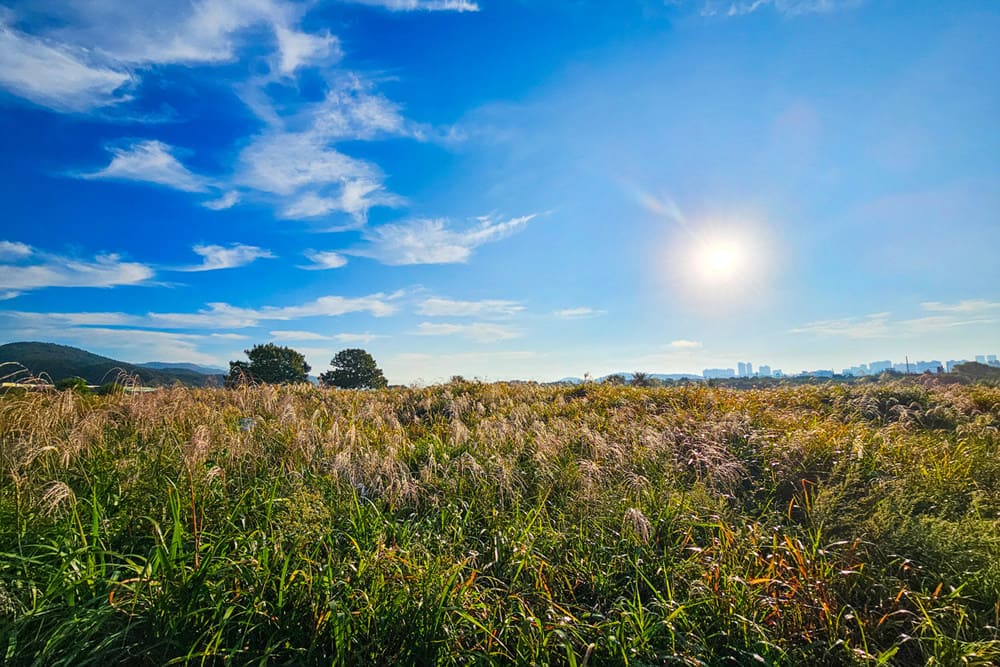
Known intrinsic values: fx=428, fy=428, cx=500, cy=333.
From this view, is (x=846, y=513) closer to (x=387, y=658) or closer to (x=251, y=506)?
(x=387, y=658)

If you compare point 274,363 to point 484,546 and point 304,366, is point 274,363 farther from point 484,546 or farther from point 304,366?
point 484,546

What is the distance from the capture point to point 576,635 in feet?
8.48

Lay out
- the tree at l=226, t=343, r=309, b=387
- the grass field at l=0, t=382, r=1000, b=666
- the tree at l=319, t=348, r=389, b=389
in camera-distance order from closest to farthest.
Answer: the grass field at l=0, t=382, r=1000, b=666, the tree at l=226, t=343, r=309, b=387, the tree at l=319, t=348, r=389, b=389

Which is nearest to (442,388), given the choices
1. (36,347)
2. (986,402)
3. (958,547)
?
(958,547)

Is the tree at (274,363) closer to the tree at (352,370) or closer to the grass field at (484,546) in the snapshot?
the tree at (352,370)

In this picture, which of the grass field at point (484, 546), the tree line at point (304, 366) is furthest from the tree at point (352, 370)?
the grass field at point (484, 546)


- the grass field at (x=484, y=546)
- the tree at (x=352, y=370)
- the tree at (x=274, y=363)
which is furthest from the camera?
the tree at (x=352, y=370)

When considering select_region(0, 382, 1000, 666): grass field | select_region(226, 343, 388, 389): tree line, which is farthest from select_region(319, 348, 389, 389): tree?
select_region(0, 382, 1000, 666): grass field

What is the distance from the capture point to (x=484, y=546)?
3828 mm

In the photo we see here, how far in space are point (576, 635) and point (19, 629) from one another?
3133 mm

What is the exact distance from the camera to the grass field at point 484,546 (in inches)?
99.8

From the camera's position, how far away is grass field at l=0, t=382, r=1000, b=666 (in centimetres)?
254

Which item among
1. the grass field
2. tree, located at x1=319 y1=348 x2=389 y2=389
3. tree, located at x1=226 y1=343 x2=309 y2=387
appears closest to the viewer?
the grass field

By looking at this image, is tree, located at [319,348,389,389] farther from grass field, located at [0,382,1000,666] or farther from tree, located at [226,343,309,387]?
grass field, located at [0,382,1000,666]
